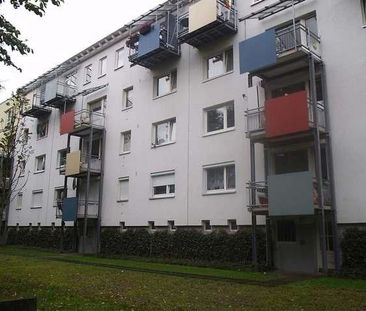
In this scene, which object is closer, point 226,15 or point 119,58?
point 226,15

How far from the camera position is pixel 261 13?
1958 centimetres

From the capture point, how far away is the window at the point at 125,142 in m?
26.7

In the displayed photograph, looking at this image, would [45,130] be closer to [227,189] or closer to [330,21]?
[227,189]

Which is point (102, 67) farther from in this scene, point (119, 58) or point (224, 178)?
point (224, 178)

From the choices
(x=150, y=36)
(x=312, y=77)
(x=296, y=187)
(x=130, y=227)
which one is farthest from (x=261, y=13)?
(x=130, y=227)

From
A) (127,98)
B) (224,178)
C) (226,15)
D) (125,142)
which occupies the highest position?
(226,15)

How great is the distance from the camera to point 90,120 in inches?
1120

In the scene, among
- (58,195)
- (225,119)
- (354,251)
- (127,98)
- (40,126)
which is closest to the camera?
(354,251)

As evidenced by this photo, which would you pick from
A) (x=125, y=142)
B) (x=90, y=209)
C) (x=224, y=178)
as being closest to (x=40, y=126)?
(x=90, y=209)

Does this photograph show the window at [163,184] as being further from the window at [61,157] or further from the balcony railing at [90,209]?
the window at [61,157]

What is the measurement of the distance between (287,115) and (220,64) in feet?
21.1

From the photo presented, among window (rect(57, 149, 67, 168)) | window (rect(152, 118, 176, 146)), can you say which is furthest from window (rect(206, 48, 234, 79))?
window (rect(57, 149, 67, 168))

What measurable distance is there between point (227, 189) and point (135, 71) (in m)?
10.8

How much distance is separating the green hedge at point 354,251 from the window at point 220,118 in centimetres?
738
